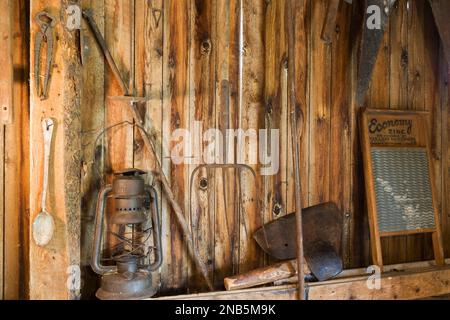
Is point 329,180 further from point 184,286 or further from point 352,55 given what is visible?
point 184,286

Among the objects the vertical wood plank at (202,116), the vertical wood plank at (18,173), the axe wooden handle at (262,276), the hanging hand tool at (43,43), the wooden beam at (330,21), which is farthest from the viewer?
the wooden beam at (330,21)

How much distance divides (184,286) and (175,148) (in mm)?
625

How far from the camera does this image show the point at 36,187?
1.35m

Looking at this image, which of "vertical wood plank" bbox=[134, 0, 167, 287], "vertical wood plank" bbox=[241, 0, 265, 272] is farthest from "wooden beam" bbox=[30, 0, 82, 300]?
"vertical wood plank" bbox=[241, 0, 265, 272]

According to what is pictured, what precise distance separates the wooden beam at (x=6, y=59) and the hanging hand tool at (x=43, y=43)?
0.12 m

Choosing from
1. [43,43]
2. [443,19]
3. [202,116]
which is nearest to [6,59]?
[43,43]

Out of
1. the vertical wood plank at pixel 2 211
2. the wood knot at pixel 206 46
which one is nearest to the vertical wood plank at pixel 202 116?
the wood knot at pixel 206 46

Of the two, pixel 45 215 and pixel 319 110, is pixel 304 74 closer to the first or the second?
pixel 319 110

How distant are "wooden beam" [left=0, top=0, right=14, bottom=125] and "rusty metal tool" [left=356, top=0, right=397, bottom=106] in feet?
5.01

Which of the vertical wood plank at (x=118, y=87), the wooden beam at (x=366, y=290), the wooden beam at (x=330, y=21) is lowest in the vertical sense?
the wooden beam at (x=366, y=290)

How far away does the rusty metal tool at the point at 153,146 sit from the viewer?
1.47 meters

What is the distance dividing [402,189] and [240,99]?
948 mm

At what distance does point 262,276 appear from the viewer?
1566mm

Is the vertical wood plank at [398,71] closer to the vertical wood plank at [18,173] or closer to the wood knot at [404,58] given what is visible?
the wood knot at [404,58]
